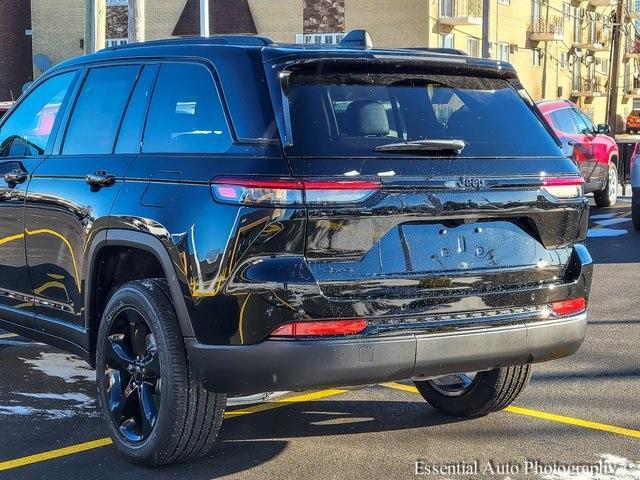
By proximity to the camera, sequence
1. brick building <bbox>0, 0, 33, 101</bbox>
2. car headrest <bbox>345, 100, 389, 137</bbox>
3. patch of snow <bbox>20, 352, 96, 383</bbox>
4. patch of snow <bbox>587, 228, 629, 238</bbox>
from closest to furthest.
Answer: car headrest <bbox>345, 100, 389, 137</bbox> → patch of snow <bbox>20, 352, 96, 383</bbox> → patch of snow <bbox>587, 228, 629, 238</bbox> → brick building <bbox>0, 0, 33, 101</bbox>

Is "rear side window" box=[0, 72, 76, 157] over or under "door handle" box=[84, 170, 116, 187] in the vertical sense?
over

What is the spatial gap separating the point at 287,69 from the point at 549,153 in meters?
1.39

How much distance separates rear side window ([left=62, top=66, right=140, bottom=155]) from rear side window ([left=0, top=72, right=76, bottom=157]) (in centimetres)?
26

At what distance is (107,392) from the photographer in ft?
16.6

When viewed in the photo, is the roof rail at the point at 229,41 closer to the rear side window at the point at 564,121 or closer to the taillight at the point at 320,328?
the taillight at the point at 320,328

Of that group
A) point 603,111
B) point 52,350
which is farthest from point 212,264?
point 603,111

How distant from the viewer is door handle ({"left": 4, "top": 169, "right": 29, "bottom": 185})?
19.5ft

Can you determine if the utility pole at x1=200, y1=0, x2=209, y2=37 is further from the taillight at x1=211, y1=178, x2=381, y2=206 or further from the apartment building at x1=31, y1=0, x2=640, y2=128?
the taillight at x1=211, y1=178, x2=381, y2=206

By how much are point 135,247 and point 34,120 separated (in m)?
1.82

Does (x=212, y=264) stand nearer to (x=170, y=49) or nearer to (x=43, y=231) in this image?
(x=170, y=49)

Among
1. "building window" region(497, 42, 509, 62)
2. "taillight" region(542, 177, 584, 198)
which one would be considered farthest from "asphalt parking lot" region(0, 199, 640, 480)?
"building window" region(497, 42, 509, 62)

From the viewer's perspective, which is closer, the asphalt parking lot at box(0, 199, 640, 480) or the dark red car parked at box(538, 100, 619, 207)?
the asphalt parking lot at box(0, 199, 640, 480)

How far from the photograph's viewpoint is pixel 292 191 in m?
4.27

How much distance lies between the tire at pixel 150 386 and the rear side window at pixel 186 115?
0.67 metres
